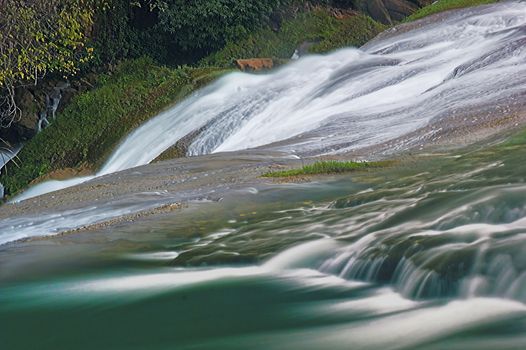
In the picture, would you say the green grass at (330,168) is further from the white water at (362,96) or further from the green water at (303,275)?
the white water at (362,96)

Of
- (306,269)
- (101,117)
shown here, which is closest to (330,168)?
(306,269)

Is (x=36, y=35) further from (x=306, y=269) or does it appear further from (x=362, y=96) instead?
(x=306, y=269)

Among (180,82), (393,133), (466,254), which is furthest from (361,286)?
(180,82)

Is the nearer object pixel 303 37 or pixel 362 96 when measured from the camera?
pixel 362 96

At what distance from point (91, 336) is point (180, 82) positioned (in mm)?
17431

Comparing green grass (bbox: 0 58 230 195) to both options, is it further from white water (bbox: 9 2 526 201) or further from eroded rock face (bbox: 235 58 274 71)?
white water (bbox: 9 2 526 201)

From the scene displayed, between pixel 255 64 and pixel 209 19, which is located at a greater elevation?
pixel 209 19

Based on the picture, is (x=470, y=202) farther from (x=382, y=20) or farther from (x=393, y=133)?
(x=382, y=20)

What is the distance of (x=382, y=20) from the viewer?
29.9 meters

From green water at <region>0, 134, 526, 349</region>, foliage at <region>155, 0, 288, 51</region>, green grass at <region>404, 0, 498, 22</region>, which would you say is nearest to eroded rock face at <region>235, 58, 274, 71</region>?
foliage at <region>155, 0, 288, 51</region>

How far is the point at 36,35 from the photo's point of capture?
2148cm

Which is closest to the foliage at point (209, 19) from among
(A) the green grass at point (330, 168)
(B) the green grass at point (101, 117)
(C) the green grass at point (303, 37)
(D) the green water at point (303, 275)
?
(C) the green grass at point (303, 37)

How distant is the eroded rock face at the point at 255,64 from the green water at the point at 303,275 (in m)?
14.2

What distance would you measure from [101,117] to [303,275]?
60.8 ft
